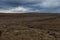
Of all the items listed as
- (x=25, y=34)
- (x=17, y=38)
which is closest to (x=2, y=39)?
(x=17, y=38)

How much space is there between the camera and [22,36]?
24578 millimetres

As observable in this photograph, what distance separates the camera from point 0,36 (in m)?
23.4

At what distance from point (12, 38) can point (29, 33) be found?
3.31m

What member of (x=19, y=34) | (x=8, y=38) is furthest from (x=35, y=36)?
(x=8, y=38)

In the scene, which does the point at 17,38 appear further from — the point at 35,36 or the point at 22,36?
the point at 35,36

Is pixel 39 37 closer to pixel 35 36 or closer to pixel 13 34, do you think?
pixel 35 36

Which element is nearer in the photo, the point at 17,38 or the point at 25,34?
the point at 17,38

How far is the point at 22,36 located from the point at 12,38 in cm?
161

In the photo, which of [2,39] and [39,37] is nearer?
[2,39]

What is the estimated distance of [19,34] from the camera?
24.8 metres

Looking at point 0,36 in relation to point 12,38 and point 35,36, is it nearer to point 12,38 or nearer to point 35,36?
point 12,38

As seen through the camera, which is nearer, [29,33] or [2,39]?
[2,39]

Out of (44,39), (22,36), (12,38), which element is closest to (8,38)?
(12,38)

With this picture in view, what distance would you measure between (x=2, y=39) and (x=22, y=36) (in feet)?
9.47
